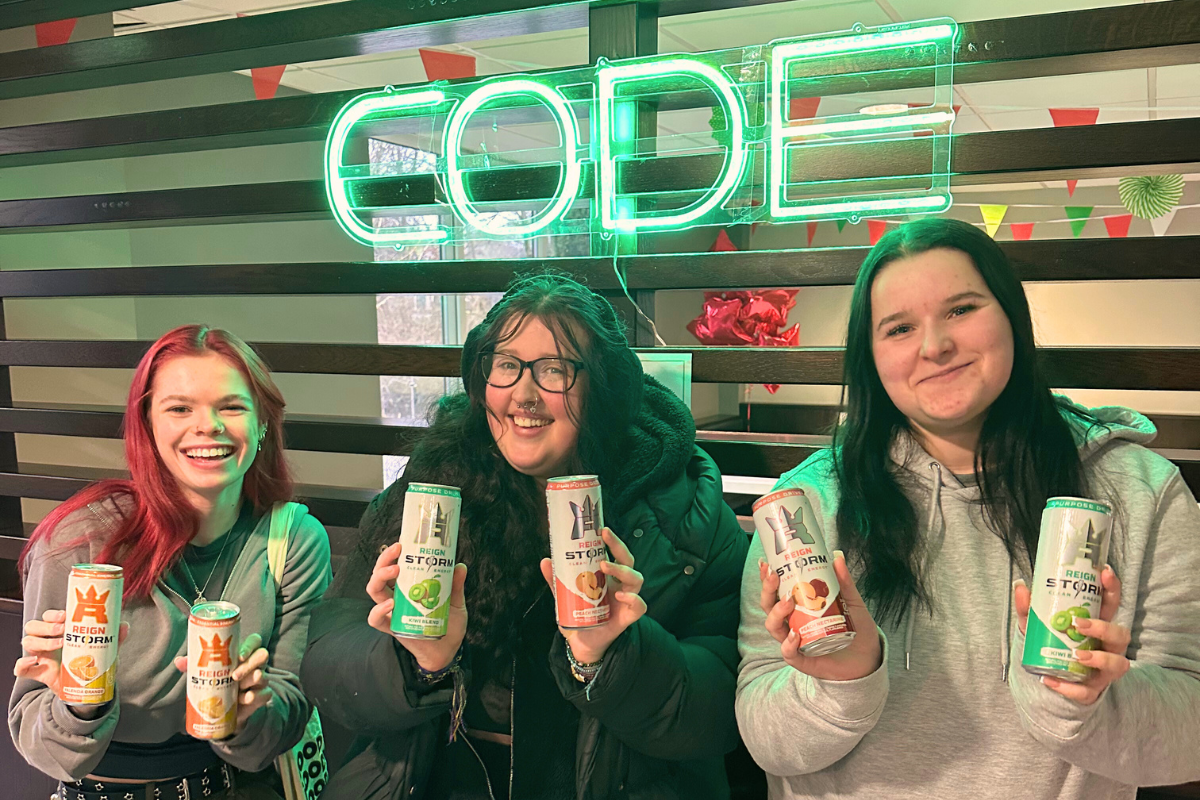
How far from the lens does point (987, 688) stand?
4.12ft

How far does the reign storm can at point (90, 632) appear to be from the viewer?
131 centimetres

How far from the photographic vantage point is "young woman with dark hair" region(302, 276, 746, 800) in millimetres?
1380

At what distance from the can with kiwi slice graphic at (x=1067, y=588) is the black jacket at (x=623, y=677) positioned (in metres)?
0.51

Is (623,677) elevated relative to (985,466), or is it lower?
lower

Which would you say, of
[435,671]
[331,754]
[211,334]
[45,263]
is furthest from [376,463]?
[435,671]

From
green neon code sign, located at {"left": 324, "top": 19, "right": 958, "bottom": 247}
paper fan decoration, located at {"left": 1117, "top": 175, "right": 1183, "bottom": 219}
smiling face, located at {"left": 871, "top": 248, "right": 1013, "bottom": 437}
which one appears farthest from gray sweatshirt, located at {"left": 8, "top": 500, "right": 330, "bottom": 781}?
paper fan decoration, located at {"left": 1117, "top": 175, "right": 1183, "bottom": 219}

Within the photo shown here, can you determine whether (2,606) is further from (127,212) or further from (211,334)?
(211,334)

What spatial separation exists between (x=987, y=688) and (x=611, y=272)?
3.81ft

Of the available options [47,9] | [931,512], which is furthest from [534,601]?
[47,9]

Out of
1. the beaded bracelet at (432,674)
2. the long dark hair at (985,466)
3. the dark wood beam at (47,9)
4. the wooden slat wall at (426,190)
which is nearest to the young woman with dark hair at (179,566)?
the beaded bracelet at (432,674)

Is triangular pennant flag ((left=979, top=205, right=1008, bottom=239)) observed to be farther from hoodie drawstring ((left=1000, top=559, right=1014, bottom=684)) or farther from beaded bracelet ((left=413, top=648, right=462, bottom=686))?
beaded bracelet ((left=413, top=648, right=462, bottom=686))

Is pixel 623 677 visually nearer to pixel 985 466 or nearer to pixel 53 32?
pixel 985 466

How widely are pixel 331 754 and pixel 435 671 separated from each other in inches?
36.1

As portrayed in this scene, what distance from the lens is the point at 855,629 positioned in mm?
1167
